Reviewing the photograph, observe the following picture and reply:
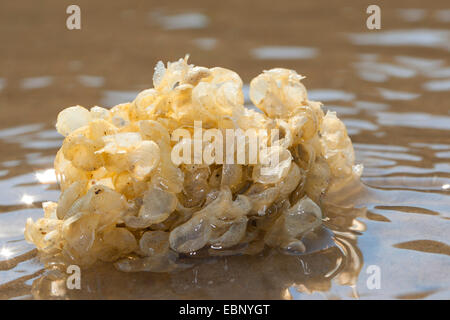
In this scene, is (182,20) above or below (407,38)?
above

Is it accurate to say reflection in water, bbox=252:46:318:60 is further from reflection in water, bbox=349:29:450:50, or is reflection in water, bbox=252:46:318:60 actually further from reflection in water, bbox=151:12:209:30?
reflection in water, bbox=151:12:209:30

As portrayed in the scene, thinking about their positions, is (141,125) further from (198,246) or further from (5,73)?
(5,73)

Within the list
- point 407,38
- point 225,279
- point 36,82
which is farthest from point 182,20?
point 225,279

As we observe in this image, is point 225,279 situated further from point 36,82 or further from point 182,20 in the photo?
point 182,20

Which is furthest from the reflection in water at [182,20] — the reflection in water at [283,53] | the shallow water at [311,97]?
the reflection in water at [283,53]

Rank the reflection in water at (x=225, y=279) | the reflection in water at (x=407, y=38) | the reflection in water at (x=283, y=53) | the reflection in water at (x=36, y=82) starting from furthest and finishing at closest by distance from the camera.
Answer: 1. the reflection in water at (x=407, y=38)
2. the reflection in water at (x=283, y=53)
3. the reflection in water at (x=36, y=82)
4. the reflection in water at (x=225, y=279)

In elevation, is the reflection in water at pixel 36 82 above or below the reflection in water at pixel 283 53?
below

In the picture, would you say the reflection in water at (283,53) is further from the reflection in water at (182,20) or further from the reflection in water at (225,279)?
the reflection in water at (225,279)

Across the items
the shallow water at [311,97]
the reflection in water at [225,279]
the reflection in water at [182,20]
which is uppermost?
the reflection in water at [182,20]
